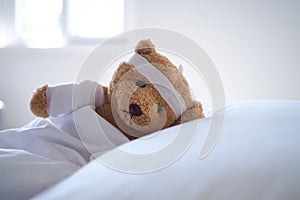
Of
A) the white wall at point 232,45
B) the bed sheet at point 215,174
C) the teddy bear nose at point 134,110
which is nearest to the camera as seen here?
the bed sheet at point 215,174

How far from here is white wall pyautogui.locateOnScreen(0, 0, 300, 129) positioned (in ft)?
6.83

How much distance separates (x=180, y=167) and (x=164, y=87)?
429mm

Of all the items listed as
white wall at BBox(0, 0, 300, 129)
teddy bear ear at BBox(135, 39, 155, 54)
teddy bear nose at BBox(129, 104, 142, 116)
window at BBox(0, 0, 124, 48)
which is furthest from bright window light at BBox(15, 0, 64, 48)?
teddy bear nose at BBox(129, 104, 142, 116)

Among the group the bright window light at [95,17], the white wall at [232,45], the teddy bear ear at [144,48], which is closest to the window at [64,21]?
the bright window light at [95,17]

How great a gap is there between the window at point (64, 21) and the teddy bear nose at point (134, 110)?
1.65m

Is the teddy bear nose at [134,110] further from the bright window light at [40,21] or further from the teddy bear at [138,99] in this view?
the bright window light at [40,21]

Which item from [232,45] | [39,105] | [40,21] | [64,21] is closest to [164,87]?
[39,105]

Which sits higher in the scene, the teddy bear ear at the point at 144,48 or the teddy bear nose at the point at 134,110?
the teddy bear ear at the point at 144,48

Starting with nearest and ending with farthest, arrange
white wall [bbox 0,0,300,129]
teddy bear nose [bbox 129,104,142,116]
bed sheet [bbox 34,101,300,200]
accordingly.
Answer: bed sheet [bbox 34,101,300,200]
teddy bear nose [bbox 129,104,142,116]
white wall [bbox 0,0,300,129]

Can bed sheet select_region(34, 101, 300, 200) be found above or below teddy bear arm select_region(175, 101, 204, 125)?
above

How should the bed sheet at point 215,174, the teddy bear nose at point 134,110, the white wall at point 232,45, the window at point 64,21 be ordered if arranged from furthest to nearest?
1. the window at point 64,21
2. the white wall at point 232,45
3. the teddy bear nose at point 134,110
4. the bed sheet at point 215,174

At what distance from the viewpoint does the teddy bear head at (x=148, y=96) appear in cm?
80

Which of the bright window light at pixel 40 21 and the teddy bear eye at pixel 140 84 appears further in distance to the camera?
the bright window light at pixel 40 21

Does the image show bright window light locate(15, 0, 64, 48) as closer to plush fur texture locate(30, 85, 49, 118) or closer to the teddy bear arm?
plush fur texture locate(30, 85, 49, 118)
